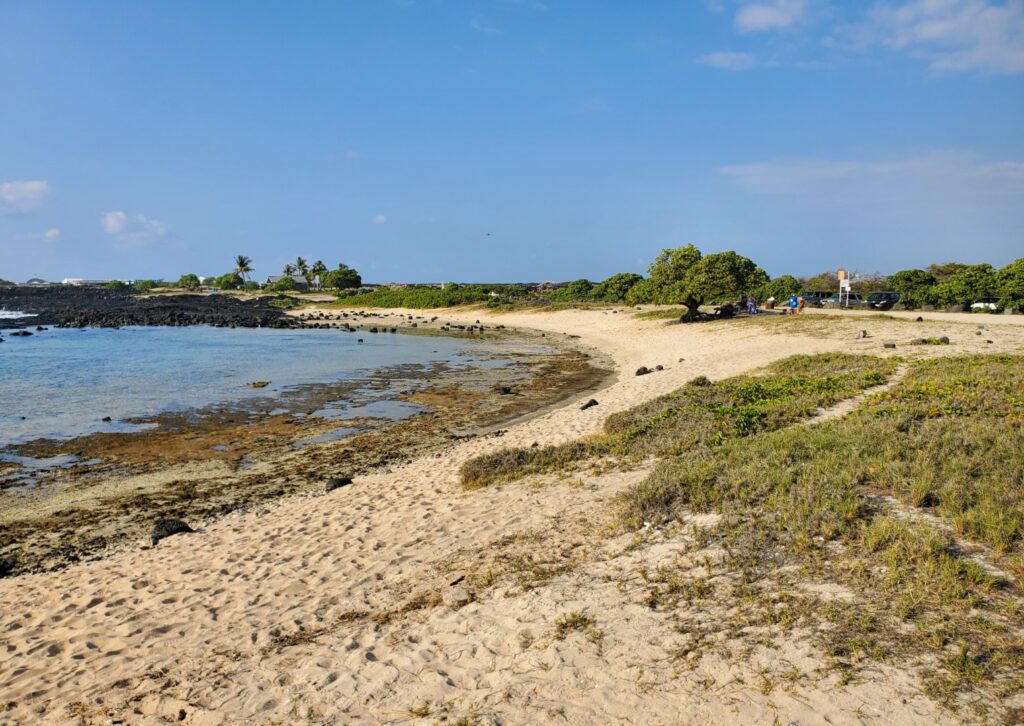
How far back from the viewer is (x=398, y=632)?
641cm

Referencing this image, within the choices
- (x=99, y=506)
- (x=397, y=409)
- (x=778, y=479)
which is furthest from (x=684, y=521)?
(x=397, y=409)

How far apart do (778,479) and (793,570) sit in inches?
78.1

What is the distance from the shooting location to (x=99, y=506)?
1191cm

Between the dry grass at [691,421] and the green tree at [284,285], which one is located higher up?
the green tree at [284,285]

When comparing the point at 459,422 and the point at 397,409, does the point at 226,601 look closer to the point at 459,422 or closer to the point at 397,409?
the point at 459,422

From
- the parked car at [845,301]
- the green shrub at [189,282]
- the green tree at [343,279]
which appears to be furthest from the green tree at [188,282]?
the parked car at [845,301]

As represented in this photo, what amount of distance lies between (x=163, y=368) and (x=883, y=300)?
5099cm

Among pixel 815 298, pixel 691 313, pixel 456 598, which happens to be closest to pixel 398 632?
pixel 456 598

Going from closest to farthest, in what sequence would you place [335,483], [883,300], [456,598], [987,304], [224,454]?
[456,598]
[335,483]
[224,454]
[987,304]
[883,300]

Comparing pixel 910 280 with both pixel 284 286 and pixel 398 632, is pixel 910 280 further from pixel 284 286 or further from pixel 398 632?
pixel 284 286

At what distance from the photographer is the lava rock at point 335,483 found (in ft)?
40.8

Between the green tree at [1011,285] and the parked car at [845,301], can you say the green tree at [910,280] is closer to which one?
the parked car at [845,301]

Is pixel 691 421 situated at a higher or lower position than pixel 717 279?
lower

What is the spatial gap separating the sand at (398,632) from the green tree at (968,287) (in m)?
47.5
